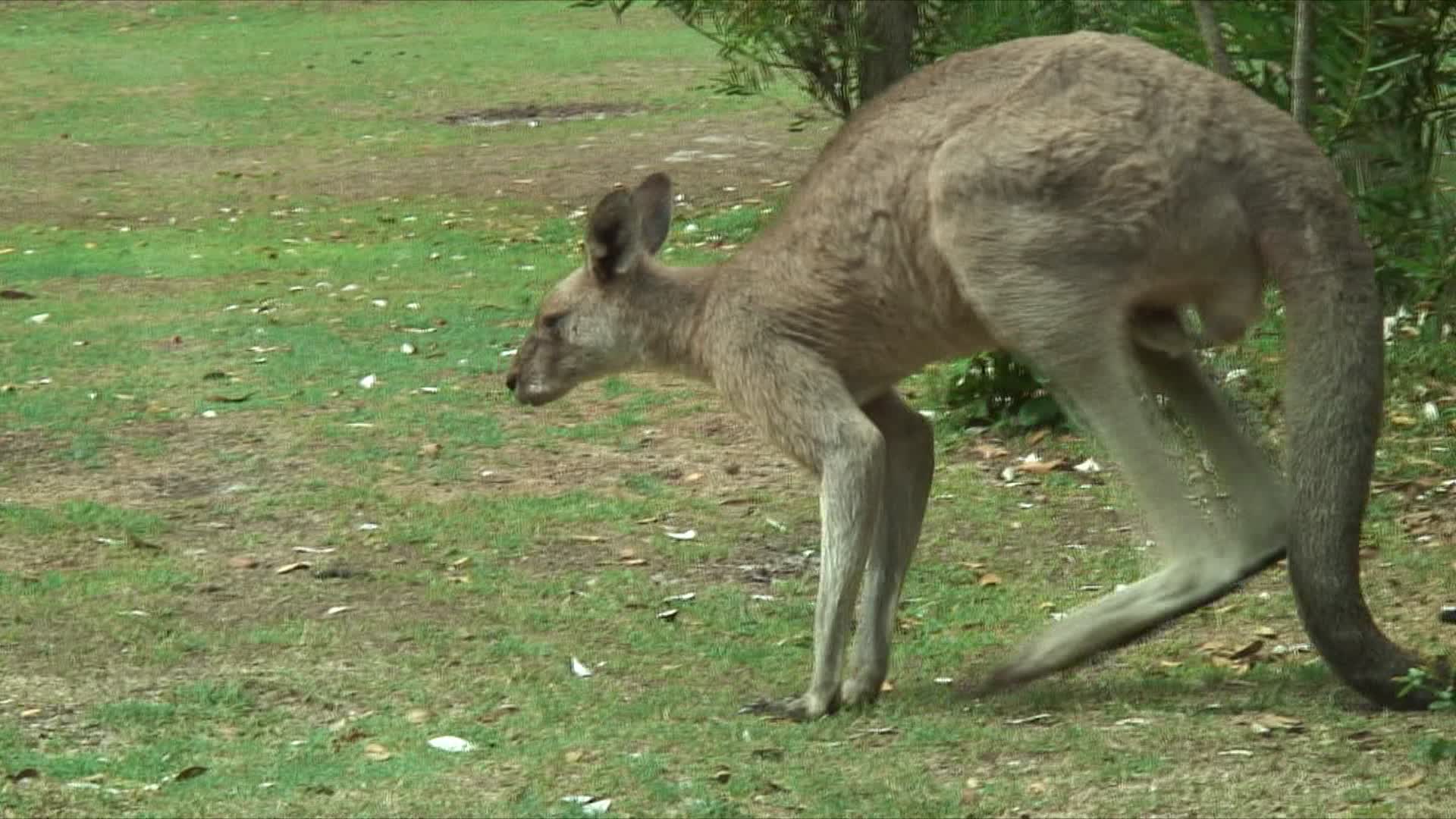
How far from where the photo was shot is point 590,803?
4168mm

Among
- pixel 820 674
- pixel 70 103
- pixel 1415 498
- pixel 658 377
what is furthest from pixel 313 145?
pixel 820 674

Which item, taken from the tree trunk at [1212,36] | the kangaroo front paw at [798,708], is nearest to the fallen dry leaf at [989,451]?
the tree trunk at [1212,36]

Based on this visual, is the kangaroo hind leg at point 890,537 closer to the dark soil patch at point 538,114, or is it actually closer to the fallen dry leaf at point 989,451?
the fallen dry leaf at point 989,451

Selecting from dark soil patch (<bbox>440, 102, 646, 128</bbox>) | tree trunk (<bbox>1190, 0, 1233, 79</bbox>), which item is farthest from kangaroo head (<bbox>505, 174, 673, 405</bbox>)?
dark soil patch (<bbox>440, 102, 646, 128</bbox>)

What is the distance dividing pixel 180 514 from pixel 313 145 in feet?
29.4

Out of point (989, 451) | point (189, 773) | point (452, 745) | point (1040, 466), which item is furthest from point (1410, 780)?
point (989, 451)

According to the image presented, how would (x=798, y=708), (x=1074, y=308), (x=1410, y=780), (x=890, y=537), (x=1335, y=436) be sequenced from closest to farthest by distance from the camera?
1. (x=1410, y=780)
2. (x=1335, y=436)
3. (x=1074, y=308)
4. (x=798, y=708)
5. (x=890, y=537)

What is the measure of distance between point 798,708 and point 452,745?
0.76 m

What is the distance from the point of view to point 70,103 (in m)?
17.4

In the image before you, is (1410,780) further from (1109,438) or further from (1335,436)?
(1109,438)

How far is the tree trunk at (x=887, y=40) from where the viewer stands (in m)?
10.0

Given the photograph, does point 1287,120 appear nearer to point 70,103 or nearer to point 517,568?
point 517,568

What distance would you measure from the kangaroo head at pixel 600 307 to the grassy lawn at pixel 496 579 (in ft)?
2.14

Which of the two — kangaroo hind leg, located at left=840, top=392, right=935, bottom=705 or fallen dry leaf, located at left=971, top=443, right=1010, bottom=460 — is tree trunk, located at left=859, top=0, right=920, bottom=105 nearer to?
fallen dry leaf, located at left=971, top=443, right=1010, bottom=460
